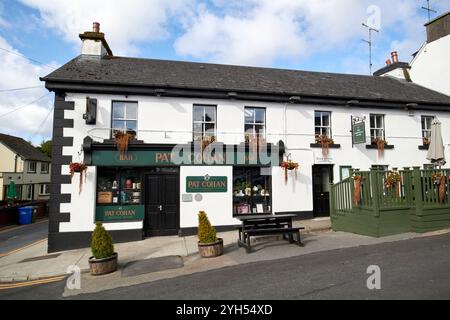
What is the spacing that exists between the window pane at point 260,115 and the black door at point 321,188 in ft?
10.8

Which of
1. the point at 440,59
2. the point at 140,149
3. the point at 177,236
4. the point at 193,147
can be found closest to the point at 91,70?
the point at 140,149

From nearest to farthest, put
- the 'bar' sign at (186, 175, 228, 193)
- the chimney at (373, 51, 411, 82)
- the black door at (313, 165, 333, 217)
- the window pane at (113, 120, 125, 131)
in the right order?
the window pane at (113, 120, 125, 131), the 'bar' sign at (186, 175, 228, 193), the black door at (313, 165, 333, 217), the chimney at (373, 51, 411, 82)

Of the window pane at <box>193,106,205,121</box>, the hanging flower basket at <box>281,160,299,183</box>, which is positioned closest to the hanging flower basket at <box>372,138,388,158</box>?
the hanging flower basket at <box>281,160,299,183</box>

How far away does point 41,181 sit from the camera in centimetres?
3475

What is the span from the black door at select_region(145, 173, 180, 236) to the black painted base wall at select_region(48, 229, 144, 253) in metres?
0.88

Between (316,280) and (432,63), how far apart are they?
59.2 ft

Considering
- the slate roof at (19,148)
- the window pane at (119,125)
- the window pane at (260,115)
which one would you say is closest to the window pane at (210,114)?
the window pane at (260,115)

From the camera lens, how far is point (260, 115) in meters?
12.4

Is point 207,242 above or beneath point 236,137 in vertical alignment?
beneath

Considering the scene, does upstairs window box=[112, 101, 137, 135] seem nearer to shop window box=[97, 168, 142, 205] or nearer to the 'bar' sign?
shop window box=[97, 168, 142, 205]

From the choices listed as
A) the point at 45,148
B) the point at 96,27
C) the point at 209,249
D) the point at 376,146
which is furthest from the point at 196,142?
the point at 45,148

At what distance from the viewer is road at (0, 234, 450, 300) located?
4703mm

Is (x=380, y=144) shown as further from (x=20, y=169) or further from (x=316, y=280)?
(x=20, y=169)

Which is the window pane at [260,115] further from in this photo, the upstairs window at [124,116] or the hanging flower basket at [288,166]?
the upstairs window at [124,116]
